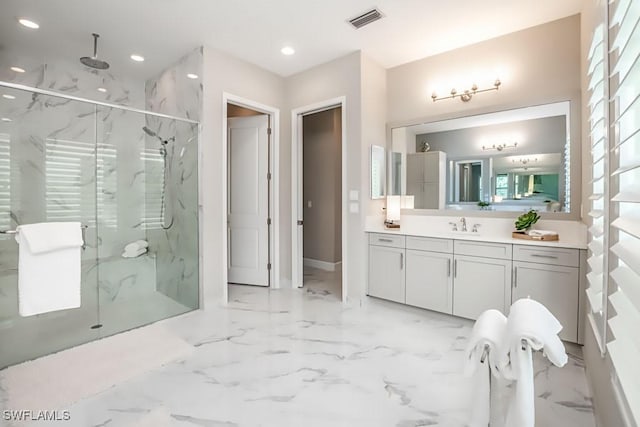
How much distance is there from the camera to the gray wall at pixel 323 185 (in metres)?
5.33

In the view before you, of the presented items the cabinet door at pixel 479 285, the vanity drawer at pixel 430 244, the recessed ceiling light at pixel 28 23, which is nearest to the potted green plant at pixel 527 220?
the cabinet door at pixel 479 285

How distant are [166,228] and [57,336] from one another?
145cm

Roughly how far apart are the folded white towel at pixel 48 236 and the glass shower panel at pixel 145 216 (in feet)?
2.38

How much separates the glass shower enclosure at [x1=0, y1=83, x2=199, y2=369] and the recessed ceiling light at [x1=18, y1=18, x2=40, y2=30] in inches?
29.6

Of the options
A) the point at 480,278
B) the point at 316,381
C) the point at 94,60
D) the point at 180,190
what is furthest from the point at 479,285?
the point at 94,60

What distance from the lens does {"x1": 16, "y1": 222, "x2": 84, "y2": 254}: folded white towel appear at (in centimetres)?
228

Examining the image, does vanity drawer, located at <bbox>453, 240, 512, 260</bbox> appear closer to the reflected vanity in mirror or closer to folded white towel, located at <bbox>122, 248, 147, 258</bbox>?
the reflected vanity in mirror

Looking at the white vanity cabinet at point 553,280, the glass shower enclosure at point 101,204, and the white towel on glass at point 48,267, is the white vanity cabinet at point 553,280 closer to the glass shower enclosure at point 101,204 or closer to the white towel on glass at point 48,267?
the glass shower enclosure at point 101,204

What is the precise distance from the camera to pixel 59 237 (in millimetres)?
2406

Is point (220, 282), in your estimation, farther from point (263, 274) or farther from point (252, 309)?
point (263, 274)

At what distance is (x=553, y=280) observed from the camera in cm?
254

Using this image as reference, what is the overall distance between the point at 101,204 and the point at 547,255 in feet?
13.4

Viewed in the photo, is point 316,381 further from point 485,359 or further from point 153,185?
point 153,185

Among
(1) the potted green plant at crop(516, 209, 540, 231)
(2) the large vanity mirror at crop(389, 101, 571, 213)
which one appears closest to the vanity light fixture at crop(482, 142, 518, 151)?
(2) the large vanity mirror at crop(389, 101, 571, 213)
